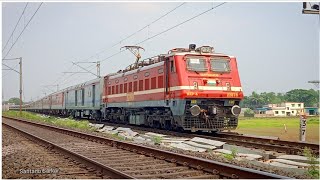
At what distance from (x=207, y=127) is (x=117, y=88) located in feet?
34.7

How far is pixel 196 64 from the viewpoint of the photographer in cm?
1759

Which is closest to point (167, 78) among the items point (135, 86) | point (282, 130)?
point (135, 86)

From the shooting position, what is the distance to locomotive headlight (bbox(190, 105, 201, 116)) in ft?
54.0

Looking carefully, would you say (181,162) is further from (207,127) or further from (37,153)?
(207,127)

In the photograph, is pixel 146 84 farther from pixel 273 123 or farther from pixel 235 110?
pixel 273 123

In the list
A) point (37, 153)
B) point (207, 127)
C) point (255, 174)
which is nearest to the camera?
point (255, 174)

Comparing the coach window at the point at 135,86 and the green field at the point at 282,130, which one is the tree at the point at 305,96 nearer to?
the green field at the point at 282,130

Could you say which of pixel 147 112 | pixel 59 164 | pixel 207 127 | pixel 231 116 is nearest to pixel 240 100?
pixel 231 116

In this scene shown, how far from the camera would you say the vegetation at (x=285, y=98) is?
104575 millimetres

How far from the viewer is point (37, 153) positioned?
39.8 ft

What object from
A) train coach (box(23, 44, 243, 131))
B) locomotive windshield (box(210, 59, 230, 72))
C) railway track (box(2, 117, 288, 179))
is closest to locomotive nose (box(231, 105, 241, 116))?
train coach (box(23, 44, 243, 131))

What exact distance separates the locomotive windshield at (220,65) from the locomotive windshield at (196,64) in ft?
1.26

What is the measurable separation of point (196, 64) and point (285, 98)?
12013cm

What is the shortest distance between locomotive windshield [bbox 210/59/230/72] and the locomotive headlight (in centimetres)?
215
